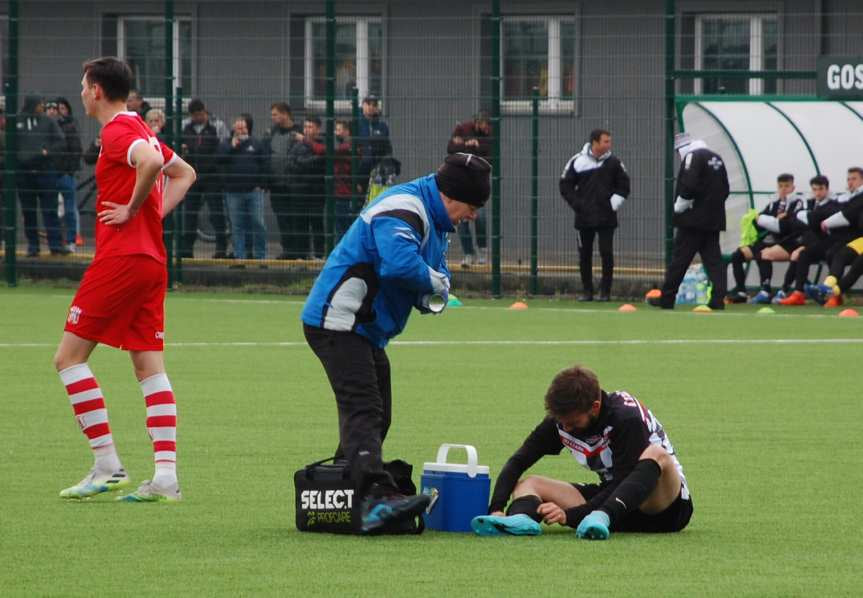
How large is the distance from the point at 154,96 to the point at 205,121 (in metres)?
1.53

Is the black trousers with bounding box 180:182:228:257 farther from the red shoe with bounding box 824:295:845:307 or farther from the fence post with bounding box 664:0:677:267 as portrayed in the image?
the red shoe with bounding box 824:295:845:307

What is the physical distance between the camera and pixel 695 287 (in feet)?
74.4

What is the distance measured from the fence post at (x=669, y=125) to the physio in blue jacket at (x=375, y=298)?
1521 centimetres

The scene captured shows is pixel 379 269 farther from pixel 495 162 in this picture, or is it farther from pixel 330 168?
pixel 330 168

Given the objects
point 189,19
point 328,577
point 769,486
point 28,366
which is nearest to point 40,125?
point 189,19

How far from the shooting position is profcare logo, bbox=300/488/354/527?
7742mm

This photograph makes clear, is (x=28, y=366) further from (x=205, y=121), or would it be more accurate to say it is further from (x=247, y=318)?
(x=205, y=121)

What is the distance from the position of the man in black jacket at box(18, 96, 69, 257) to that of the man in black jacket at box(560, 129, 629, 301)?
22.1 feet

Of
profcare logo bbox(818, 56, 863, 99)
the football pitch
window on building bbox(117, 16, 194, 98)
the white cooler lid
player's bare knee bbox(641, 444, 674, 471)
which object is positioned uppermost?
window on building bbox(117, 16, 194, 98)

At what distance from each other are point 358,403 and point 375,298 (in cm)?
44

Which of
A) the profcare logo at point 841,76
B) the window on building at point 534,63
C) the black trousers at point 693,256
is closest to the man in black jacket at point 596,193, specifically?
the window on building at point 534,63

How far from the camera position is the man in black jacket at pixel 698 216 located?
21.2 metres

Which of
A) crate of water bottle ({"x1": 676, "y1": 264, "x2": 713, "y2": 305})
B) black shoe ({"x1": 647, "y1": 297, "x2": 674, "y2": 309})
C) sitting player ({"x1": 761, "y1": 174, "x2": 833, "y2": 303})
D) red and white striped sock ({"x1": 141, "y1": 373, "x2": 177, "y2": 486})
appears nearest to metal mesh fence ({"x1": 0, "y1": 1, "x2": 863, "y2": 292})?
crate of water bottle ({"x1": 676, "y1": 264, "x2": 713, "y2": 305})

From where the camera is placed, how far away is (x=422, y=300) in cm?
770
